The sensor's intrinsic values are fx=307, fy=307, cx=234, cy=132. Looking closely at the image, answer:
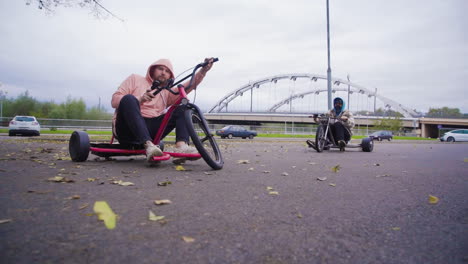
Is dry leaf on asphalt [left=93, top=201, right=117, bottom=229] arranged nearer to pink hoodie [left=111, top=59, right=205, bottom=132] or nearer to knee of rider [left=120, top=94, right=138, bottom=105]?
knee of rider [left=120, top=94, right=138, bottom=105]

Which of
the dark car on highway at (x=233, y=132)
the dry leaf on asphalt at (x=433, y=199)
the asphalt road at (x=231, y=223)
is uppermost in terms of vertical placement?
the asphalt road at (x=231, y=223)

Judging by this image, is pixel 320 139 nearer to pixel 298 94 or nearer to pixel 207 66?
pixel 207 66

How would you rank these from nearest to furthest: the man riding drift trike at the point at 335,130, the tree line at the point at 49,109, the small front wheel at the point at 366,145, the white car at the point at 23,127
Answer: the man riding drift trike at the point at 335,130
the small front wheel at the point at 366,145
the white car at the point at 23,127
the tree line at the point at 49,109

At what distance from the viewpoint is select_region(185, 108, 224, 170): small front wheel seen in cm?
316

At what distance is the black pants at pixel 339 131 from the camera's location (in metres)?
7.91

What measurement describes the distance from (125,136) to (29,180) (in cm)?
122

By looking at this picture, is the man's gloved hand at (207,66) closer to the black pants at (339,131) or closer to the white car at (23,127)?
the black pants at (339,131)

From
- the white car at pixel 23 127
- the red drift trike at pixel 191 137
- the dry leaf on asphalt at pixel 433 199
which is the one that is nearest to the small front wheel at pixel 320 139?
the red drift trike at pixel 191 137

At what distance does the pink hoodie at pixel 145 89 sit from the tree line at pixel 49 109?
52197 millimetres

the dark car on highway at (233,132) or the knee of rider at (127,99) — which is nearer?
the knee of rider at (127,99)

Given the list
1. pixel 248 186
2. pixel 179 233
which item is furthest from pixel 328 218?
pixel 248 186

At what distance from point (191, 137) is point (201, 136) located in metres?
0.45

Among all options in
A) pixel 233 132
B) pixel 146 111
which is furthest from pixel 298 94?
pixel 146 111

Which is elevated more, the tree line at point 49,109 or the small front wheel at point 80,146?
the tree line at point 49,109
